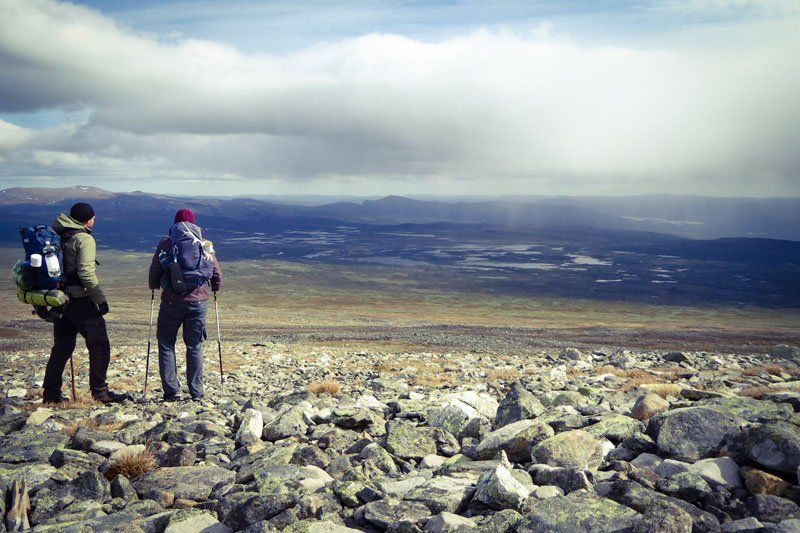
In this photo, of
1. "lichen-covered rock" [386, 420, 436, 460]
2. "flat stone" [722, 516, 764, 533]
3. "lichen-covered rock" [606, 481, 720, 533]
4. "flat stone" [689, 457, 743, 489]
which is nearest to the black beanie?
"lichen-covered rock" [386, 420, 436, 460]

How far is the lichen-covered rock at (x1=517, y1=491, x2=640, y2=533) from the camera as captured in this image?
4051 millimetres

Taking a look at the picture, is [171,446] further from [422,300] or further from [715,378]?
[422,300]

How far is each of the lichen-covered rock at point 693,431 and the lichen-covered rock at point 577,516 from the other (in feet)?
5.83

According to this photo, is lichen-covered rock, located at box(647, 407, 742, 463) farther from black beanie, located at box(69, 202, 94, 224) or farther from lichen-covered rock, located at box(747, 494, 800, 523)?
black beanie, located at box(69, 202, 94, 224)

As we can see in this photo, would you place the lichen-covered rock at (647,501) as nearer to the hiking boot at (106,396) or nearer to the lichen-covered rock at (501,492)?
the lichen-covered rock at (501,492)

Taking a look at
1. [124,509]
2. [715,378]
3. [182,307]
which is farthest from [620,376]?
[124,509]

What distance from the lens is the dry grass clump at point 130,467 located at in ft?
19.3

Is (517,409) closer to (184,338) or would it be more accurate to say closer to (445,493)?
(445,493)

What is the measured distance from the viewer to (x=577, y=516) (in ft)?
13.8

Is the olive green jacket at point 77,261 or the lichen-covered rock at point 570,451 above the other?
the olive green jacket at point 77,261

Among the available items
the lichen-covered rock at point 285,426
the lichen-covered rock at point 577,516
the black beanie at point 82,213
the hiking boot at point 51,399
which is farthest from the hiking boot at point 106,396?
the lichen-covered rock at point 577,516

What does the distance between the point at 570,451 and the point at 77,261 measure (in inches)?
360

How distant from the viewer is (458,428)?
741 centimetres

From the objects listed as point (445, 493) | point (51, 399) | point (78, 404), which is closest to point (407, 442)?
point (445, 493)
